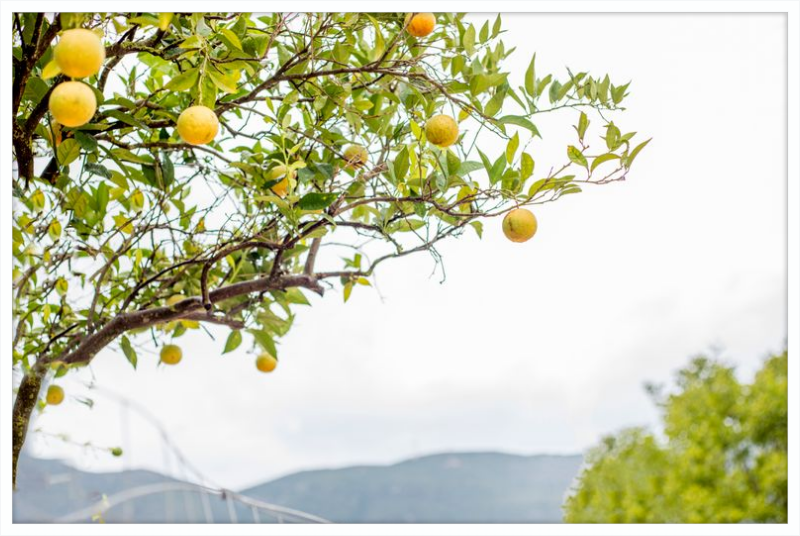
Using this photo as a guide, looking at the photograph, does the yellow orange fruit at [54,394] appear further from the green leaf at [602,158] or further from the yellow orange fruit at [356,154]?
the green leaf at [602,158]

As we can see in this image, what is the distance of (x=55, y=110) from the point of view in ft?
1.88

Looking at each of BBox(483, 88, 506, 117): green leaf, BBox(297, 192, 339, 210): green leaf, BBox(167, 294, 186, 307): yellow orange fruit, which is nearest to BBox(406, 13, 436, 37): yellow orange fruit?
BBox(483, 88, 506, 117): green leaf

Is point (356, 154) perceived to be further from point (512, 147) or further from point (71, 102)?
point (71, 102)

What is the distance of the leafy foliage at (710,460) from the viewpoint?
613 cm

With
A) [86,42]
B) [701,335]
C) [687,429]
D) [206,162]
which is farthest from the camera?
[701,335]

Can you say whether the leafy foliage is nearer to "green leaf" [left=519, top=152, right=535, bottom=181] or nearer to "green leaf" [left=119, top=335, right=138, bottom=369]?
"green leaf" [left=119, top=335, right=138, bottom=369]

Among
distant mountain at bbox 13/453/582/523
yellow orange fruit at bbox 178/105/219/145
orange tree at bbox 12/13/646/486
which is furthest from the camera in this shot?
distant mountain at bbox 13/453/582/523

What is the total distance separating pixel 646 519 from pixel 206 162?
22.4ft

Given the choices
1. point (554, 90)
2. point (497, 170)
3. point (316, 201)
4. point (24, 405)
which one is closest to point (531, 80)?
point (554, 90)

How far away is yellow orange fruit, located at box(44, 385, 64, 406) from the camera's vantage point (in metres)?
1.11
